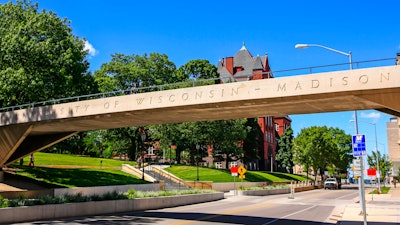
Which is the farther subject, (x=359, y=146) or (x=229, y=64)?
(x=229, y=64)

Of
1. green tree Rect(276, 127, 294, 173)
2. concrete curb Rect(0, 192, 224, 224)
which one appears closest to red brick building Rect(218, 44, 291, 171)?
green tree Rect(276, 127, 294, 173)

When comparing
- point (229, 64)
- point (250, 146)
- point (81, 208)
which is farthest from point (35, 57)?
point (229, 64)

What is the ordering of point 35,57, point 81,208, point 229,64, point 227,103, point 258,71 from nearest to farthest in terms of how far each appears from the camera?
point 227,103 → point 81,208 → point 35,57 → point 258,71 → point 229,64

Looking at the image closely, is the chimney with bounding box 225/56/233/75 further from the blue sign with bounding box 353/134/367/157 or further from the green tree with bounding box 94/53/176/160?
the blue sign with bounding box 353/134/367/157

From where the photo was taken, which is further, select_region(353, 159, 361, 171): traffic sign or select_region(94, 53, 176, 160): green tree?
select_region(94, 53, 176, 160): green tree

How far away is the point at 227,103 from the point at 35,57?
19205 millimetres

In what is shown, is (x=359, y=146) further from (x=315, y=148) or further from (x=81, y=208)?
(x=315, y=148)

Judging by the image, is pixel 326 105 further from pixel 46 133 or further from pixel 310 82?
pixel 46 133

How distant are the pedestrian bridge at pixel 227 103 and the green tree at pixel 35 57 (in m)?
3.65

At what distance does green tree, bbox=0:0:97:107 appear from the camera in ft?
99.2

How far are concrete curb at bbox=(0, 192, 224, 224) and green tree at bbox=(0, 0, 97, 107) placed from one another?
12186 millimetres

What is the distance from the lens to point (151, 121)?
2536cm

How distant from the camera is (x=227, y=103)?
1911 centimetres

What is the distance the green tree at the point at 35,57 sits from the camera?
3023cm
